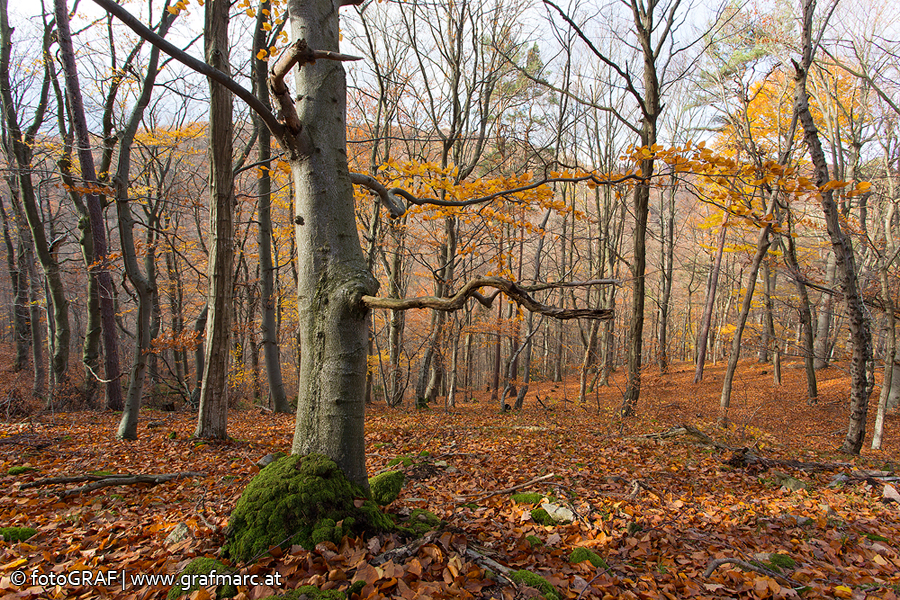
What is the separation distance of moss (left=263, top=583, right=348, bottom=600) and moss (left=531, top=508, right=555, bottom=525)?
75.2 inches

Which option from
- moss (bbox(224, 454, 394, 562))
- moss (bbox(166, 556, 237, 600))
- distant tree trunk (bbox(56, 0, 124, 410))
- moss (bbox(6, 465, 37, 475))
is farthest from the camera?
distant tree trunk (bbox(56, 0, 124, 410))

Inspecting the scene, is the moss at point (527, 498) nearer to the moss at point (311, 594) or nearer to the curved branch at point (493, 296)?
the moss at point (311, 594)

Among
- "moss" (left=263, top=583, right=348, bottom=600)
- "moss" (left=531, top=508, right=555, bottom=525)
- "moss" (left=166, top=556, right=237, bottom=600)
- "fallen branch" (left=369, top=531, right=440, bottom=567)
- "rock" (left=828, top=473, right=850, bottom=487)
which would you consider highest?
"moss" (left=263, top=583, right=348, bottom=600)

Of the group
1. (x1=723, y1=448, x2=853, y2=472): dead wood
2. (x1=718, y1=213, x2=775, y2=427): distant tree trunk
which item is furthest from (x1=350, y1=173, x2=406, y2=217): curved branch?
(x1=718, y1=213, x2=775, y2=427): distant tree trunk

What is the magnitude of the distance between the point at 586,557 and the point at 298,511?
6.34 ft

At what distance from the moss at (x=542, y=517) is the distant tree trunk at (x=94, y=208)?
5.36 metres

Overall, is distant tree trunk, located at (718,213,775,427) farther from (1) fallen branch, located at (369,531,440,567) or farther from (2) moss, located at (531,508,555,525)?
(1) fallen branch, located at (369,531,440,567)

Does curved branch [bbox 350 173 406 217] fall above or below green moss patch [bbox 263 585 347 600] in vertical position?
above

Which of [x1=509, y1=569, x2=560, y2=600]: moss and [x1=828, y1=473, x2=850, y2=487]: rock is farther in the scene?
[x1=828, y1=473, x2=850, y2=487]: rock

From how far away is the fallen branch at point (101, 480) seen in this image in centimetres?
344

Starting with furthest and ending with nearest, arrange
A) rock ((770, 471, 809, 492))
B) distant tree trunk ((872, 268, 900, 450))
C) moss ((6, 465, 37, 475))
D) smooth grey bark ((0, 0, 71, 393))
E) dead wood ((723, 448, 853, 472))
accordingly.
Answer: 1. smooth grey bark ((0, 0, 71, 393))
2. distant tree trunk ((872, 268, 900, 450))
3. dead wood ((723, 448, 853, 472))
4. rock ((770, 471, 809, 492))
5. moss ((6, 465, 37, 475))

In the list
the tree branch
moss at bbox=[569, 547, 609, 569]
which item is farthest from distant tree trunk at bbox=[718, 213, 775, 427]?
the tree branch

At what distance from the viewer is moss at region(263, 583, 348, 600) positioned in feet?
6.23

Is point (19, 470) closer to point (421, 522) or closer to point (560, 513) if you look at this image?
point (421, 522)
